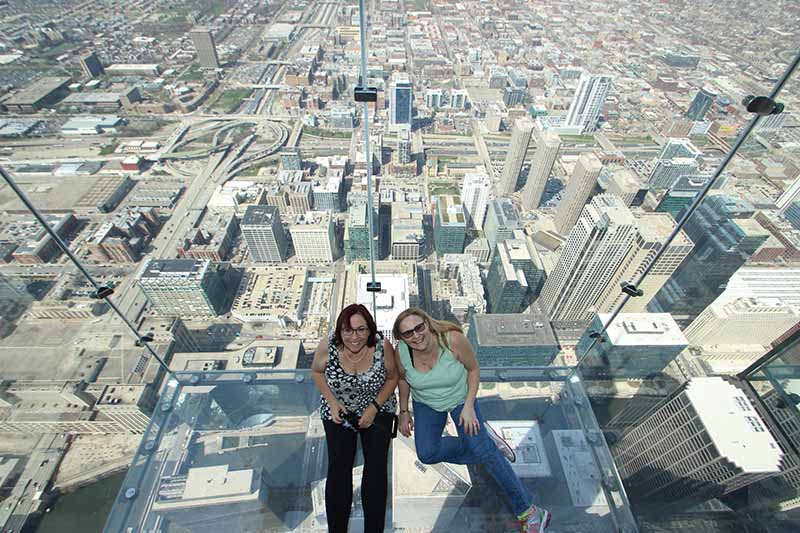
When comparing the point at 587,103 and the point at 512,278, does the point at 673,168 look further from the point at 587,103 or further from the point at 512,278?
the point at 512,278

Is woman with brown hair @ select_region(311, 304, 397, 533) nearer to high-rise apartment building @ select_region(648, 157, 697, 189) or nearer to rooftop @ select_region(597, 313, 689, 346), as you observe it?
rooftop @ select_region(597, 313, 689, 346)

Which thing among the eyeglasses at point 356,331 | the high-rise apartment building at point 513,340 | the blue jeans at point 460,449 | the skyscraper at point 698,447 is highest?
the eyeglasses at point 356,331

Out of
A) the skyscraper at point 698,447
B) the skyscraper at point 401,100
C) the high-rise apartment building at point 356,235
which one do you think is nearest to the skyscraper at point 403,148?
the skyscraper at point 401,100

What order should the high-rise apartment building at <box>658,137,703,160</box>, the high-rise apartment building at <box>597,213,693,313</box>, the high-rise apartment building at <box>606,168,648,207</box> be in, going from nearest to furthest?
the high-rise apartment building at <box>597,213,693,313</box> < the high-rise apartment building at <box>606,168,648,207</box> < the high-rise apartment building at <box>658,137,703,160</box>

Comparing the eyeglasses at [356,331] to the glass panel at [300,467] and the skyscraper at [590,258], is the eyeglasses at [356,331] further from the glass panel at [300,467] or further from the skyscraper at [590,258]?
→ the skyscraper at [590,258]

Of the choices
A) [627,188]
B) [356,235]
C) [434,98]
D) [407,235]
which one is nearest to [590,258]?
[407,235]

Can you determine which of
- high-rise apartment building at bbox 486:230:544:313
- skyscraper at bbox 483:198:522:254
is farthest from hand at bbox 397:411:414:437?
skyscraper at bbox 483:198:522:254
